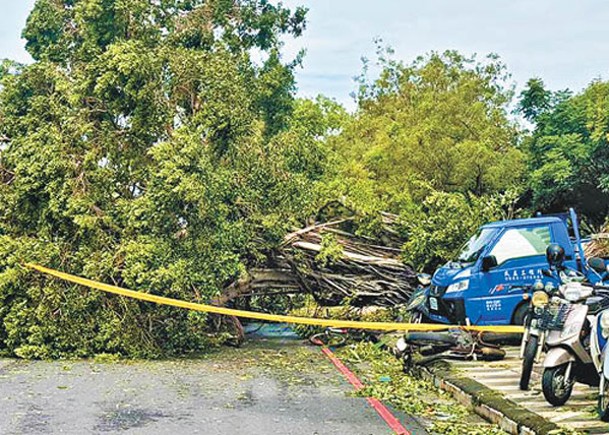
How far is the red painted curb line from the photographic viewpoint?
8023 millimetres

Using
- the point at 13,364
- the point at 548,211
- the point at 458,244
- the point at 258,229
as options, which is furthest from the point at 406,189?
the point at 13,364

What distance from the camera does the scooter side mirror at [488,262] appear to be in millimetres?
13562

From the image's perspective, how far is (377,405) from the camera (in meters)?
9.37

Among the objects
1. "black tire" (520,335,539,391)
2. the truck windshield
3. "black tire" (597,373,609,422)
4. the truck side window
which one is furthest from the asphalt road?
the truck side window

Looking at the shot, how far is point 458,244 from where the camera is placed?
17.6 m

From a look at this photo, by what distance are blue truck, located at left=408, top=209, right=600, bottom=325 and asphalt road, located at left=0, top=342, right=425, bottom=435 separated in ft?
7.77

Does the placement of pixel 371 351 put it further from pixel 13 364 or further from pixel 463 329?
pixel 13 364

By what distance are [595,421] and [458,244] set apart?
10137 mm

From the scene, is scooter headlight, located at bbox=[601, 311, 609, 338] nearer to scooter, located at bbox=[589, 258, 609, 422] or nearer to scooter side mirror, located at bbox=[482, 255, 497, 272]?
scooter, located at bbox=[589, 258, 609, 422]

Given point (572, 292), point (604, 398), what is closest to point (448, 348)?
point (572, 292)

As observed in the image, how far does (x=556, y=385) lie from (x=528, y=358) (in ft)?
2.64

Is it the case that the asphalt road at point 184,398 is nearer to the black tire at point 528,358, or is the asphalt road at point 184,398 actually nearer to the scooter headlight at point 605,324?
the black tire at point 528,358

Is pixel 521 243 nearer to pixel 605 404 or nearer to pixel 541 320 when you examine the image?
pixel 541 320

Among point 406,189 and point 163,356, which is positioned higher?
point 406,189
